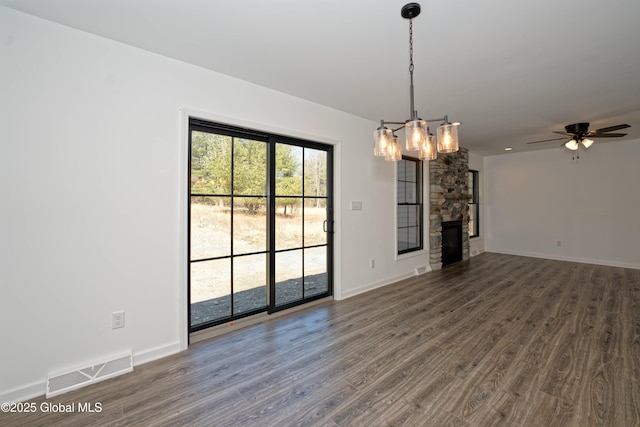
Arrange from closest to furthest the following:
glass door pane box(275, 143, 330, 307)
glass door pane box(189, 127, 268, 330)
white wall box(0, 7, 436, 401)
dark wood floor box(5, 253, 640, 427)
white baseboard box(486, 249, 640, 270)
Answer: dark wood floor box(5, 253, 640, 427) < white wall box(0, 7, 436, 401) < glass door pane box(189, 127, 268, 330) < glass door pane box(275, 143, 330, 307) < white baseboard box(486, 249, 640, 270)

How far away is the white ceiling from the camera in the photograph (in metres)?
1.84

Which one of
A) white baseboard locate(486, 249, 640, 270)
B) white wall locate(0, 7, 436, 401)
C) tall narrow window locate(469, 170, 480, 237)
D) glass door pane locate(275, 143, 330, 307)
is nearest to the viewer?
white wall locate(0, 7, 436, 401)

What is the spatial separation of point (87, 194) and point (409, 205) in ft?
15.5

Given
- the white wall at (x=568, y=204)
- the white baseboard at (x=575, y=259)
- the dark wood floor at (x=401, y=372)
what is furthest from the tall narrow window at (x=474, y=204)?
the dark wood floor at (x=401, y=372)

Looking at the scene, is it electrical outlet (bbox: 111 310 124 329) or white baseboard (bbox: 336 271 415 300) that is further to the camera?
white baseboard (bbox: 336 271 415 300)

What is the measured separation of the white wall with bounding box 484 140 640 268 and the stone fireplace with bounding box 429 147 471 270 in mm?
1475

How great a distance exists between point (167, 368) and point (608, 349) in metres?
3.89

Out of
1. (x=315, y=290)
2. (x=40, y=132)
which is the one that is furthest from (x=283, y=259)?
(x=40, y=132)

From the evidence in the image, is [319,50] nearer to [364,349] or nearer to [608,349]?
[364,349]

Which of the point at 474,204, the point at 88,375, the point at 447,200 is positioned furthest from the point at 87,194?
the point at 474,204

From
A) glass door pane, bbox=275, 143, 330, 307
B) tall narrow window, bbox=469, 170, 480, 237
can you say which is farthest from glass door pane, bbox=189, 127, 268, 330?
tall narrow window, bbox=469, 170, 480, 237

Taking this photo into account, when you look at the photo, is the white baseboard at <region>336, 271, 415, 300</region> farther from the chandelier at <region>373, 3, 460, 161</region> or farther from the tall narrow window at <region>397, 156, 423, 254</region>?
the chandelier at <region>373, 3, 460, 161</region>

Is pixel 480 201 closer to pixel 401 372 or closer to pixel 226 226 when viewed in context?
pixel 401 372

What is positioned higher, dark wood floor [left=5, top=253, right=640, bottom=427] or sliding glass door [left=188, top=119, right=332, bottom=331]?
sliding glass door [left=188, top=119, right=332, bottom=331]
